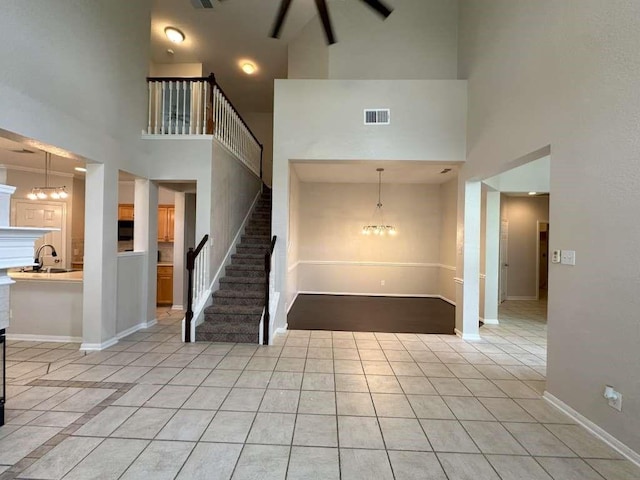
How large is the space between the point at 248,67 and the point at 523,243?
8567 millimetres

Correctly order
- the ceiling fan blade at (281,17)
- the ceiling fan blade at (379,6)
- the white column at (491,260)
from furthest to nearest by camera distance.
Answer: the white column at (491,260), the ceiling fan blade at (281,17), the ceiling fan blade at (379,6)

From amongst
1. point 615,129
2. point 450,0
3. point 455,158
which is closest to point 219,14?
point 450,0

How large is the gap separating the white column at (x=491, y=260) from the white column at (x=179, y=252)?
5.98m

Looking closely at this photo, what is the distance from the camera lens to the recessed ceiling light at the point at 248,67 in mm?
7445

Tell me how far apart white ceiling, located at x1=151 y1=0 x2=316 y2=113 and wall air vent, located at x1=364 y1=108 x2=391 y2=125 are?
6.94ft

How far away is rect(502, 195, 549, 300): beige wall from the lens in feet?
27.5

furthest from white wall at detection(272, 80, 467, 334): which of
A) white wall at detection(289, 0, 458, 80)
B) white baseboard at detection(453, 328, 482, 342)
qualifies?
white baseboard at detection(453, 328, 482, 342)

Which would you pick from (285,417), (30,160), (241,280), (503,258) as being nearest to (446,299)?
(503,258)

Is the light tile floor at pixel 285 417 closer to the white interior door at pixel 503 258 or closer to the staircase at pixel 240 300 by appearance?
the staircase at pixel 240 300

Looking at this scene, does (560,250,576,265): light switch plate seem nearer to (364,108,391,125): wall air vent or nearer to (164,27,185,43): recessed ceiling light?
(364,108,391,125): wall air vent

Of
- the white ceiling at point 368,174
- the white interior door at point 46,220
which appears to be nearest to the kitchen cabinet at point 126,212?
the white interior door at point 46,220

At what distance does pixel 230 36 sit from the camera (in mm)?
6570

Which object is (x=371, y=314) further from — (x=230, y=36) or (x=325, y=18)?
(x=230, y=36)

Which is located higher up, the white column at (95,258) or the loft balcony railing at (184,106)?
the loft balcony railing at (184,106)
